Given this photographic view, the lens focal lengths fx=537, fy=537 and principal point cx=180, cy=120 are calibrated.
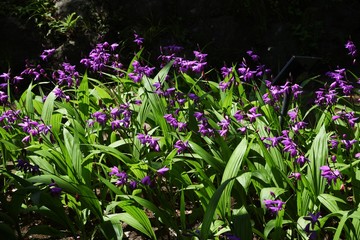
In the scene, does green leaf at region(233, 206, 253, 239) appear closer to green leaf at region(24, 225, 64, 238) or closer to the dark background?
green leaf at region(24, 225, 64, 238)

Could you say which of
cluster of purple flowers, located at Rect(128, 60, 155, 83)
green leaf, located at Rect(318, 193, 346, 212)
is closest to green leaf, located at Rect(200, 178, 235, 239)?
green leaf, located at Rect(318, 193, 346, 212)

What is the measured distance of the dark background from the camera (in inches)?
245

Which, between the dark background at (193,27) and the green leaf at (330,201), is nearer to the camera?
the green leaf at (330,201)

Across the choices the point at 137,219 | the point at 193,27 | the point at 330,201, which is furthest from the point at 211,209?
the point at 193,27

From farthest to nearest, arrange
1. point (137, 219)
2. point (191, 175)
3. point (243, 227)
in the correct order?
point (191, 175) → point (137, 219) → point (243, 227)

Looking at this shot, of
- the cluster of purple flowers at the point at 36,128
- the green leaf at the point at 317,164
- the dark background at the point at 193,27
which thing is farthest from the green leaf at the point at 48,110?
the dark background at the point at 193,27

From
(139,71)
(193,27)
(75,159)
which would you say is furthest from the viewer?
(193,27)

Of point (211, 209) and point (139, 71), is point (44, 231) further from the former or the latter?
point (139, 71)

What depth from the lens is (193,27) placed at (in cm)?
643

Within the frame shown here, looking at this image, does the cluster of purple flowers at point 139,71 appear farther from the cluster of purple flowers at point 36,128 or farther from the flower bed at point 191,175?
the cluster of purple flowers at point 36,128

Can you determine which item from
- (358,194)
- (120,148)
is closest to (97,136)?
(120,148)

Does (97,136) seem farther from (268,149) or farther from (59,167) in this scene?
(268,149)

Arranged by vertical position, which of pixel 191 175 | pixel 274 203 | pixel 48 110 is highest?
pixel 48 110

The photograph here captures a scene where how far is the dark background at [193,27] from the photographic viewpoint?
621cm
